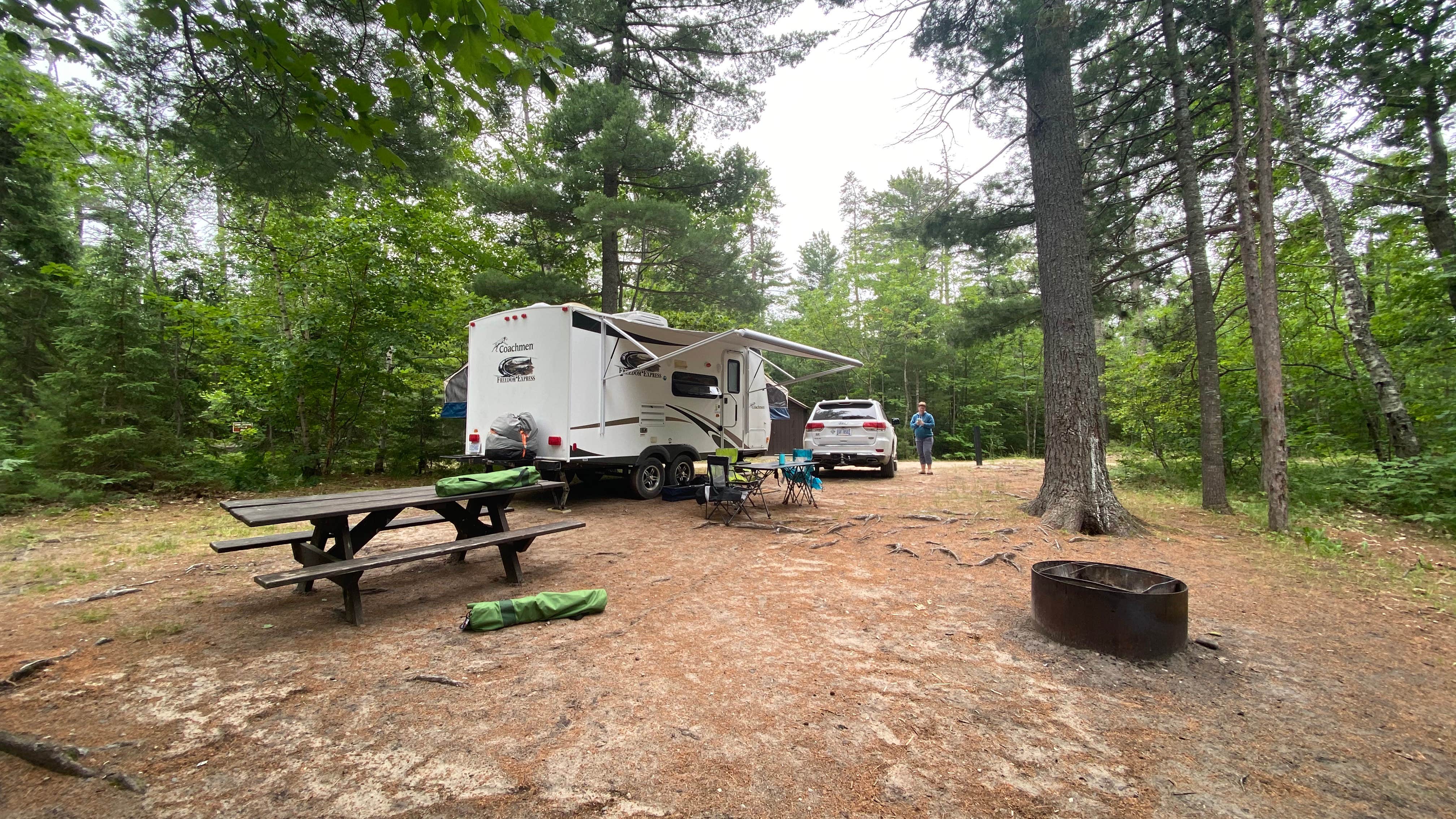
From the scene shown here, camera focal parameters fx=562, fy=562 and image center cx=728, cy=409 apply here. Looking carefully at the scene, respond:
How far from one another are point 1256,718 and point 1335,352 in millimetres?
9143

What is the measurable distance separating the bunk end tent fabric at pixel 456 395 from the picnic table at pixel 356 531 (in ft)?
15.8

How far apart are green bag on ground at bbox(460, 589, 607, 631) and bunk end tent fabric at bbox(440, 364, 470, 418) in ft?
20.7

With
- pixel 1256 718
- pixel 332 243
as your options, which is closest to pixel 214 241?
pixel 332 243

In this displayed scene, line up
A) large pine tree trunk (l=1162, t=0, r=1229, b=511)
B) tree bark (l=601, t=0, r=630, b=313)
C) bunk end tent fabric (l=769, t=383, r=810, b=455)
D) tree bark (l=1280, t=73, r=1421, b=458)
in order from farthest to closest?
bunk end tent fabric (l=769, t=383, r=810, b=455), tree bark (l=601, t=0, r=630, b=313), large pine tree trunk (l=1162, t=0, r=1229, b=511), tree bark (l=1280, t=73, r=1421, b=458)

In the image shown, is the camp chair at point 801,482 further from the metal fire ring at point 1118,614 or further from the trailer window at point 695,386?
the metal fire ring at point 1118,614

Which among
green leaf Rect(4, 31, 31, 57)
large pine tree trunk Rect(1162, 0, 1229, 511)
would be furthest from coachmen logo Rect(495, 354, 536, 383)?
large pine tree trunk Rect(1162, 0, 1229, 511)

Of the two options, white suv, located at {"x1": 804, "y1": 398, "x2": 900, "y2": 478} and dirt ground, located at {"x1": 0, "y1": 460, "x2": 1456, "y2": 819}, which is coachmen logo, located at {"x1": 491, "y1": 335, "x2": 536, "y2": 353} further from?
white suv, located at {"x1": 804, "y1": 398, "x2": 900, "y2": 478}

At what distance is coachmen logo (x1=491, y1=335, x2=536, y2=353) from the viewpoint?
7.36 metres

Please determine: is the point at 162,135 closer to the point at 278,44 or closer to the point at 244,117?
the point at 244,117

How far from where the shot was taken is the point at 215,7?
231cm

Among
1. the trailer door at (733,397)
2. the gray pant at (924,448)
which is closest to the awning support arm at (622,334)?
the trailer door at (733,397)

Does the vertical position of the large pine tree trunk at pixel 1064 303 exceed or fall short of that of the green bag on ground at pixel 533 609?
it exceeds it

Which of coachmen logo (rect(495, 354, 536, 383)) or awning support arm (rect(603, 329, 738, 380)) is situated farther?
coachmen logo (rect(495, 354, 536, 383))

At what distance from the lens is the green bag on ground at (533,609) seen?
10.6 ft
